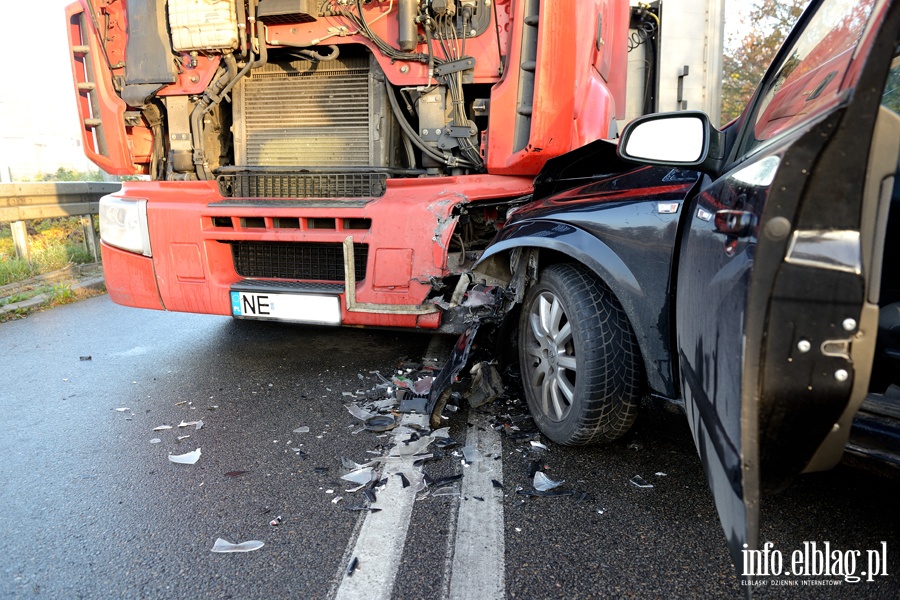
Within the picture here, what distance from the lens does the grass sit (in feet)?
22.0

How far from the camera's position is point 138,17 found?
4363 millimetres

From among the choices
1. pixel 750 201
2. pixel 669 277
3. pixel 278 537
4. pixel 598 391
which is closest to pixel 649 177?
pixel 669 277

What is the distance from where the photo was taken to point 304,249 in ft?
13.8

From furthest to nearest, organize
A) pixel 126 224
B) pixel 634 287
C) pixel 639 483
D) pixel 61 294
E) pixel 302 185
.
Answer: pixel 61 294, pixel 302 185, pixel 126 224, pixel 639 483, pixel 634 287

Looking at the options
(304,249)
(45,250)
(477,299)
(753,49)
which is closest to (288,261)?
(304,249)

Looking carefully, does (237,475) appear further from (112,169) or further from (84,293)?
(84,293)

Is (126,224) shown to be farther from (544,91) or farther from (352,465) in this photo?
(544,91)

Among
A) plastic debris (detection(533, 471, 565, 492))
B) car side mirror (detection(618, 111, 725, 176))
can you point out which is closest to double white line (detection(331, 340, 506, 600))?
plastic debris (detection(533, 471, 565, 492))

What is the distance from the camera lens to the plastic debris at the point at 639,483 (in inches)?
97.0

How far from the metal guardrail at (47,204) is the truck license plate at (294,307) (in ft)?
14.4

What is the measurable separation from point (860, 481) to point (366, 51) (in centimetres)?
394

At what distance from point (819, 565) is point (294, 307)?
298 centimetres

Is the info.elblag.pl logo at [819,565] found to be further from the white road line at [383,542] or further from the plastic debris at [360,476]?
the plastic debris at [360,476]

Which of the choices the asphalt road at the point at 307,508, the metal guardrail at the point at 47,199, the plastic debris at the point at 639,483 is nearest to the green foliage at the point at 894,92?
the asphalt road at the point at 307,508
